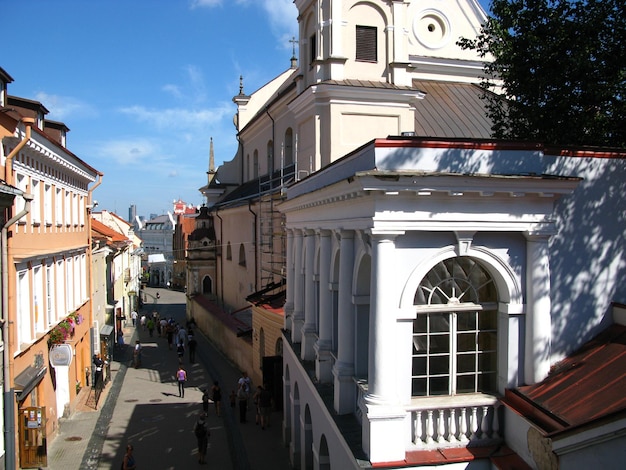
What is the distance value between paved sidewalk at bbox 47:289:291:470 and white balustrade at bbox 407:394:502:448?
312 inches

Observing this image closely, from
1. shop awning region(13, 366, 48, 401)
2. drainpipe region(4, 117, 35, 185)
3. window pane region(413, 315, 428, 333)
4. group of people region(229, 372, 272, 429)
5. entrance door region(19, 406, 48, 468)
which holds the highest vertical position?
drainpipe region(4, 117, 35, 185)

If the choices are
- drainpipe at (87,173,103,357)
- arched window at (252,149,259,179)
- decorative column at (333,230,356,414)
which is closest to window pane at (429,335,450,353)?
decorative column at (333,230,356,414)

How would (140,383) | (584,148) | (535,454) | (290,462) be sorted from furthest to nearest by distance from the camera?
(140,383), (290,462), (584,148), (535,454)

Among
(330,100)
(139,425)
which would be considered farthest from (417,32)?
(139,425)

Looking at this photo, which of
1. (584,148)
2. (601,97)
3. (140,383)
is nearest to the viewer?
(584,148)

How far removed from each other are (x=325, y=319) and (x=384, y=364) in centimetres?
368

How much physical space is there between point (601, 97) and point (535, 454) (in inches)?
329

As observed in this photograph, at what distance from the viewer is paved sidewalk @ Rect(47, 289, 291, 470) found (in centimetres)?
1571

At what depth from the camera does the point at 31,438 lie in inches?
532

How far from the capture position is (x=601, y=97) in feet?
41.5

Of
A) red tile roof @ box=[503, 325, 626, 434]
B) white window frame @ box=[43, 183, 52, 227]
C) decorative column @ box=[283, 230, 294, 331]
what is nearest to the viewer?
red tile roof @ box=[503, 325, 626, 434]

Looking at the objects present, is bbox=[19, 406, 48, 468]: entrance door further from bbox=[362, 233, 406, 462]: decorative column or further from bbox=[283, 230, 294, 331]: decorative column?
bbox=[362, 233, 406, 462]: decorative column

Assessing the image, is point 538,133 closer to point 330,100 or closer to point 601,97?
point 601,97

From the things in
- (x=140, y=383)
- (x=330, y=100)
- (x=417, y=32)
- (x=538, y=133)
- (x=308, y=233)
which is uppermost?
(x=417, y=32)
